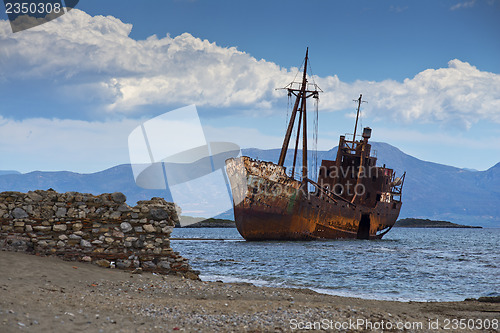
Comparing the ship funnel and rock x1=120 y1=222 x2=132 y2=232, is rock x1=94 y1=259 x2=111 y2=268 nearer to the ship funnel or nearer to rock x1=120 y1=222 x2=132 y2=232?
rock x1=120 y1=222 x2=132 y2=232

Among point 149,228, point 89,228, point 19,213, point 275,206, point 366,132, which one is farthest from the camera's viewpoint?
point 366,132

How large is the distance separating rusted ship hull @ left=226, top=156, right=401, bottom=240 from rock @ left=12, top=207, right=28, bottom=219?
89.4 ft

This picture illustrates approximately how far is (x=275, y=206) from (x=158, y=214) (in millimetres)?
28653

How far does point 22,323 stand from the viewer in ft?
22.2

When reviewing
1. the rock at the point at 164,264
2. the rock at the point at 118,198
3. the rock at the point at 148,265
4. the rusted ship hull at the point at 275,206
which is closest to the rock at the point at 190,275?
the rock at the point at 164,264

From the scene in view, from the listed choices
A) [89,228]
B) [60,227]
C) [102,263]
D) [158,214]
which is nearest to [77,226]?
[89,228]

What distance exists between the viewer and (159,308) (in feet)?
27.8

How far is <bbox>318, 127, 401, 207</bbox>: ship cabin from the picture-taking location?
53906mm

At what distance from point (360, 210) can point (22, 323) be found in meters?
47.9

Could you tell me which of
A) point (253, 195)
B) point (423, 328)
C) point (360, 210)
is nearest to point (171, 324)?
point (423, 328)

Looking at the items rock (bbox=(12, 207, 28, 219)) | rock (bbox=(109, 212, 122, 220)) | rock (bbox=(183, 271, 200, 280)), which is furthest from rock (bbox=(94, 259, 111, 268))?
rock (bbox=(12, 207, 28, 219))

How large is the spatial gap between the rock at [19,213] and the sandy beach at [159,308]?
3.18ft

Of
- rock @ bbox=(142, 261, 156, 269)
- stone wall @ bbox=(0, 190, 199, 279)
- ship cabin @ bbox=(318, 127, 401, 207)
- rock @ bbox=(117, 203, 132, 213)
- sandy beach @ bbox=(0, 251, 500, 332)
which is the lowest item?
sandy beach @ bbox=(0, 251, 500, 332)

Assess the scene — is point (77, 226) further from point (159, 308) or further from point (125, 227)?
point (159, 308)
